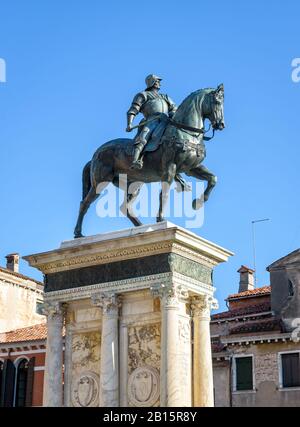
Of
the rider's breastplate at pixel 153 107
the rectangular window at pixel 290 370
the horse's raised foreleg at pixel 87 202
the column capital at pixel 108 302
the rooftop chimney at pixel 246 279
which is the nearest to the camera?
the column capital at pixel 108 302

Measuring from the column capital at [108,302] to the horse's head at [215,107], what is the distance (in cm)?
392

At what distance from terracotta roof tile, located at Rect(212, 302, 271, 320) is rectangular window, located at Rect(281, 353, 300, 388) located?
289 cm

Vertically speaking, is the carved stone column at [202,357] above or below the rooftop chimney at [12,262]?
below

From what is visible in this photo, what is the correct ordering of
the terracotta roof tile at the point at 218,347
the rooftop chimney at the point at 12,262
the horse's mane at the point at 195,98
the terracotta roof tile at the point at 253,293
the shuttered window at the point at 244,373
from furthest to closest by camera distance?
the rooftop chimney at the point at 12,262 → the terracotta roof tile at the point at 253,293 → the terracotta roof tile at the point at 218,347 → the shuttered window at the point at 244,373 → the horse's mane at the point at 195,98

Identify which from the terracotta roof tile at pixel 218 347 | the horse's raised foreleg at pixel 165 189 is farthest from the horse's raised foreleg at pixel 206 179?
the terracotta roof tile at pixel 218 347

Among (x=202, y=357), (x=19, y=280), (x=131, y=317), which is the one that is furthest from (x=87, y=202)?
(x=19, y=280)

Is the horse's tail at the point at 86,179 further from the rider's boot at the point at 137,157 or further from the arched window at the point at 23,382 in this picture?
the arched window at the point at 23,382

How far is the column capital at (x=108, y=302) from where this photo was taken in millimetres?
17594

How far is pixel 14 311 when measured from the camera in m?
46.7

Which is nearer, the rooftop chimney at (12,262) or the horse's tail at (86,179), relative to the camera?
the horse's tail at (86,179)

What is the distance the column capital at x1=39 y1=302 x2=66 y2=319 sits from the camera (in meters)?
18.5

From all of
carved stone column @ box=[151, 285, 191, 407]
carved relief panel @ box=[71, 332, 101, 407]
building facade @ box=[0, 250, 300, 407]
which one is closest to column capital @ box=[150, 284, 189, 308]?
carved stone column @ box=[151, 285, 191, 407]
